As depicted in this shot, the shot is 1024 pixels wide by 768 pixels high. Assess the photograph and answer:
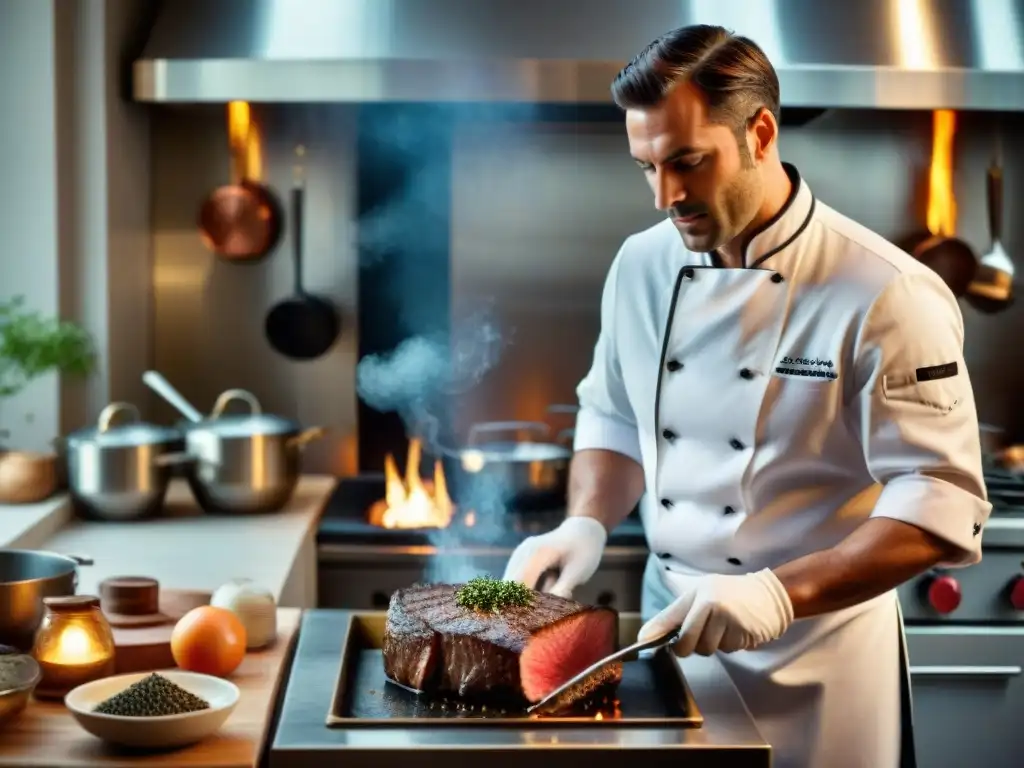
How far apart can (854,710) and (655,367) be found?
0.64 meters

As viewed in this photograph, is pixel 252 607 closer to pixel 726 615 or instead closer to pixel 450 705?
pixel 450 705

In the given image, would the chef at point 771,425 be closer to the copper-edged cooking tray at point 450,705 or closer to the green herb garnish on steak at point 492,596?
the copper-edged cooking tray at point 450,705

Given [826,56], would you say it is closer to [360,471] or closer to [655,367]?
[655,367]

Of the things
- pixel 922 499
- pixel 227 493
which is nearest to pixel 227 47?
pixel 227 493

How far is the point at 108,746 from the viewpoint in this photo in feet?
5.08

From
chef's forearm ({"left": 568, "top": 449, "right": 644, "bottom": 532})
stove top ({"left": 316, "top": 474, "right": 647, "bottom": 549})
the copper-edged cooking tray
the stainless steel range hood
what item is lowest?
stove top ({"left": 316, "top": 474, "right": 647, "bottom": 549})

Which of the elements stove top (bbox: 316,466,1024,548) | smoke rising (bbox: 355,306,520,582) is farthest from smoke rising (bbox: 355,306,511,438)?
stove top (bbox: 316,466,1024,548)

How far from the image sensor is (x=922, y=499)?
1795 millimetres

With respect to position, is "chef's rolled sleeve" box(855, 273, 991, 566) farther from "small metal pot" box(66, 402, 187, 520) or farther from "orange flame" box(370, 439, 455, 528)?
"small metal pot" box(66, 402, 187, 520)

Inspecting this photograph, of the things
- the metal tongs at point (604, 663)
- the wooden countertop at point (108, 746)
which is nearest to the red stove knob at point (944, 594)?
the metal tongs at point (604, 663)

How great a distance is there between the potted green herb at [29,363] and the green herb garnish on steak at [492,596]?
1.49m

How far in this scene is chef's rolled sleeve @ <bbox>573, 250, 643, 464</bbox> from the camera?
2.28m

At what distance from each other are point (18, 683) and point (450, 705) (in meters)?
0.55

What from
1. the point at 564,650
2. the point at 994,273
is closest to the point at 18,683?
the point at 564,650
